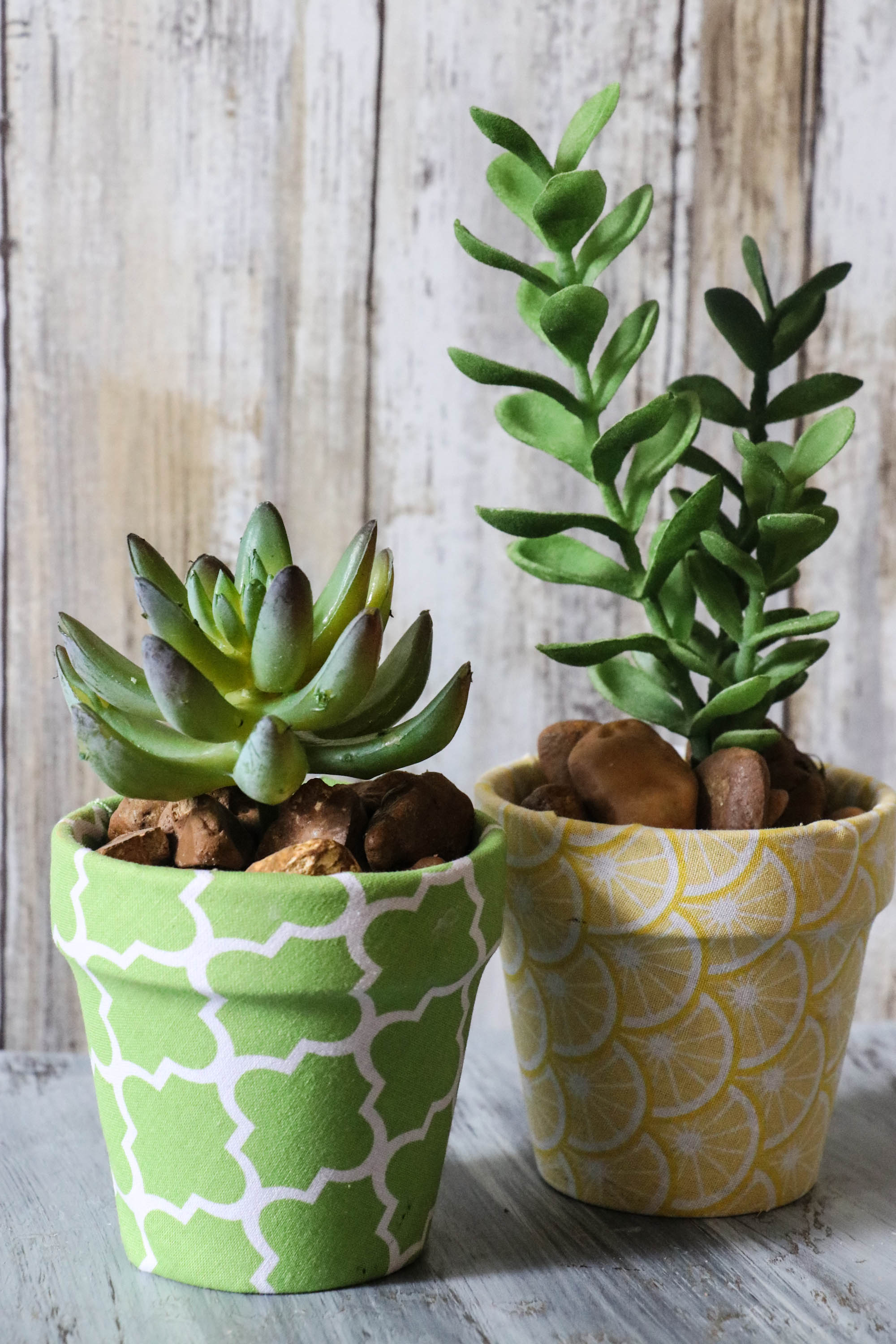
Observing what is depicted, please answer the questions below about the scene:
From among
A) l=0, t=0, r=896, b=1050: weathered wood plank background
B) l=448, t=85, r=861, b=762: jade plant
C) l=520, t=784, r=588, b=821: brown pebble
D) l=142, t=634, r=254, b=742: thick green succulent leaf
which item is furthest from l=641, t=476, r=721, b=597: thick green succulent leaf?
l=0, t=0, r=896, b=1050: weathered wood plank background

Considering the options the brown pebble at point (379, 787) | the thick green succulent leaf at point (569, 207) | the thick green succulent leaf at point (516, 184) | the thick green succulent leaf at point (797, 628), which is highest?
the thick green succulent leaf at point (516, 184)

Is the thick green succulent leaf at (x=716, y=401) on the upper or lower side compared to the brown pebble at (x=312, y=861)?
upper

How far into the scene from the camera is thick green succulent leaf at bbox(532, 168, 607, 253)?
55cm

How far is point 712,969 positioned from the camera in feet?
1.82

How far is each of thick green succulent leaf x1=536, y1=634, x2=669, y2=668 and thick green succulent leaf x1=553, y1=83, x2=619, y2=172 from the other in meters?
0.21

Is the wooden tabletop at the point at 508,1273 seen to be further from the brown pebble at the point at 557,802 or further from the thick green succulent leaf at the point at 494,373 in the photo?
the thick green succulent leaf at the point at 494,373

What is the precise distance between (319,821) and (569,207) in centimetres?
28

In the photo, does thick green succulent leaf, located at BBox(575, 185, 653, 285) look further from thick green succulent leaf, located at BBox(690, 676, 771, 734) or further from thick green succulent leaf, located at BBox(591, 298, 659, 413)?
thick green succulent leaf, located at BBox(690, 676, 771, 734)

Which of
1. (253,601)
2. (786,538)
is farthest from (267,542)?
(786,538)

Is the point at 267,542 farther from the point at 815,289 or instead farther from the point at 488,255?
the point at 815,289

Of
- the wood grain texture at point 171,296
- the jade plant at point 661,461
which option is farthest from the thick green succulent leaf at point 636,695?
the wood grain texture at point 171,296

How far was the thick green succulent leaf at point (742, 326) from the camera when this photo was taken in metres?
0.65

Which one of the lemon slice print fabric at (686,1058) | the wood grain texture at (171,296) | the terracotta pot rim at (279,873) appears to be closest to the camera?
the terracotta pot rim at (279,873)

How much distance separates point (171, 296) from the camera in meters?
0.88
